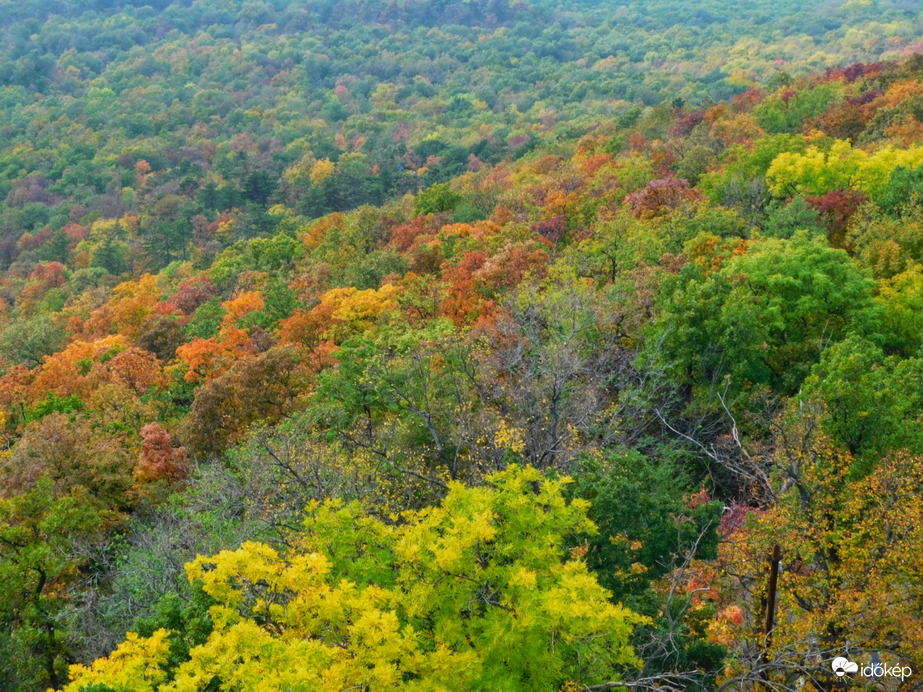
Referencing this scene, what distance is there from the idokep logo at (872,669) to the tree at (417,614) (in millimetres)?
4164

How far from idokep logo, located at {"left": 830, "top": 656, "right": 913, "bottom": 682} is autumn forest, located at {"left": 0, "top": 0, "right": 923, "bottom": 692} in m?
0.17

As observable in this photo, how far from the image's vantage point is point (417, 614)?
11.7 m

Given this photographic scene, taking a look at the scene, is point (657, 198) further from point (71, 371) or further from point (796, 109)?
point (71, 371)

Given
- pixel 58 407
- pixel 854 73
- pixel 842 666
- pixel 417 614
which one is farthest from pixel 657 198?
pixel 854 73

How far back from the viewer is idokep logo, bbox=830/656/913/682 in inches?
497

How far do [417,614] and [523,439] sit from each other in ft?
33.6

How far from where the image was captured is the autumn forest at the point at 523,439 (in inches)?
461

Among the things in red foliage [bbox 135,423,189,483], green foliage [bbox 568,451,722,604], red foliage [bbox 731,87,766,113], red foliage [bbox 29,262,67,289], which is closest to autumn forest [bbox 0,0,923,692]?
green foliage [bbox 568,451,722,604]

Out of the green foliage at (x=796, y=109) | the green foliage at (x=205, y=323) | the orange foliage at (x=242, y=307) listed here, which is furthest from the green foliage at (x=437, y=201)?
the green foliage at (x=796, y=109)

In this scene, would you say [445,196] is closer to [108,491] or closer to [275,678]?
[108,491]

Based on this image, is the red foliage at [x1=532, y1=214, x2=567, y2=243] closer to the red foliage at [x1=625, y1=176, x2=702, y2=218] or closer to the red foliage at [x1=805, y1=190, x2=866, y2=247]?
the red foliage at [x1=625, y1=176, x2=702, y2=218]

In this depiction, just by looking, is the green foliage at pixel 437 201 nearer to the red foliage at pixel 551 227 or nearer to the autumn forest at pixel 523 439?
the autumn forest at pixel 523 439

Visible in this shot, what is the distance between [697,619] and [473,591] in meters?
6.72

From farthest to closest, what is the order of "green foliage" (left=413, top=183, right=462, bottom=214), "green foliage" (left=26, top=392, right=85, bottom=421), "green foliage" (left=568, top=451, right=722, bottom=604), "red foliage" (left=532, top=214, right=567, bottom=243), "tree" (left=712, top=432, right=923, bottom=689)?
1. "green foliage" (left=413, top=183, right=462, bottom=214)
2. "red foliage" (left=532, top=214, right=567, bottom=243)
3. "green foliage" (left=26, top=392, right=85, bottom=421)
4. "green foliage" (left=568, top=451, right=722, bottom=604)
5. "tree" (left=712, top=432, right=923, bottom=689)
